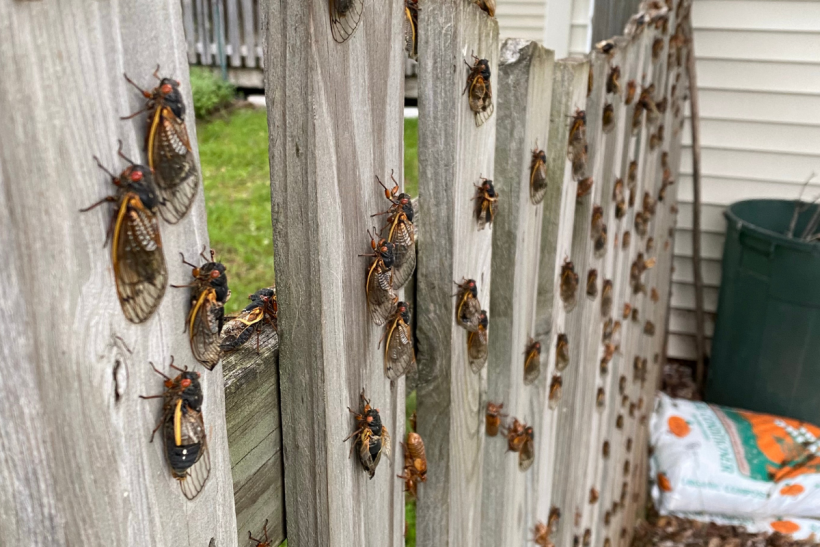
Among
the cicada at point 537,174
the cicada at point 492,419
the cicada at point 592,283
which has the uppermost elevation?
the cicada at point 537,174

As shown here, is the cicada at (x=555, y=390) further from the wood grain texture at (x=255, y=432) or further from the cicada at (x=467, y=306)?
the wood grain texture at (x=255, y=432)

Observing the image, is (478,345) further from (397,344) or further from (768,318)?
(768,318)

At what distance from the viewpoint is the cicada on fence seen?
3.23 feet

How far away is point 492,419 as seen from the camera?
4.99ft

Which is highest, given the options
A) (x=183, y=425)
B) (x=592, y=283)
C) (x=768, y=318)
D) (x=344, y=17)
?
(x=344, y=17)

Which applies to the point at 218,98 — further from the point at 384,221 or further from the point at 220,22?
the point at 384,221

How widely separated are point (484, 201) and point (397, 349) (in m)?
0.37

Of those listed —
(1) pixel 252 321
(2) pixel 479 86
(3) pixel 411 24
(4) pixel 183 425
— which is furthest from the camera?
(2) pixel 479 86

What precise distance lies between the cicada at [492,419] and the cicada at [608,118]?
0.98m

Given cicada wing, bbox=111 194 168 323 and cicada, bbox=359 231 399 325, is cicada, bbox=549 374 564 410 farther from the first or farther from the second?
cicada wing, bbox=111 194 168 323

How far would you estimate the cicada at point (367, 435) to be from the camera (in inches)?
39.5

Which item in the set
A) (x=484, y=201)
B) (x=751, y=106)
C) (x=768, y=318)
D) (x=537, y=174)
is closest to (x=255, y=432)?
(x=484, y=201)

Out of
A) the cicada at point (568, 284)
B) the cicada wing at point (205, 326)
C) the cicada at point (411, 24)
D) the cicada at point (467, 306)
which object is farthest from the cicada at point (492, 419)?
the cicada wing at point (205, 326)

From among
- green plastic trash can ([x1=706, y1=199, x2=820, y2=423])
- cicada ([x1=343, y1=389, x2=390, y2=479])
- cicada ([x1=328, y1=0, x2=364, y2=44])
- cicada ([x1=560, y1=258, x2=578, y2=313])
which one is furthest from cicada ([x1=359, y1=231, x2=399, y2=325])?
green plastic trash can ([x1=706, y1=199, x2=820, y2=423])
